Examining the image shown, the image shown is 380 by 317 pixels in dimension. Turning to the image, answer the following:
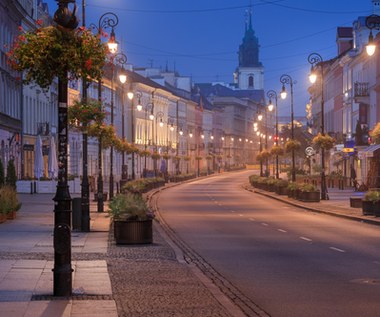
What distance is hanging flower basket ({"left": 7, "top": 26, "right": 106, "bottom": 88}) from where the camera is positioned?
13211mm

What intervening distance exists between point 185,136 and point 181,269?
15602cm

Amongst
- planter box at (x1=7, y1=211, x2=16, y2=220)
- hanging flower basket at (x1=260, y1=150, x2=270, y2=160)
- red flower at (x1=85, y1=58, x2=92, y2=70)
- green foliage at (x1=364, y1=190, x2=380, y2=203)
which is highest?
red flower at (x1=85, y1=58, x2=92, y2=70)

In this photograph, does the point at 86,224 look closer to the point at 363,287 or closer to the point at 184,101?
the point at 363,287

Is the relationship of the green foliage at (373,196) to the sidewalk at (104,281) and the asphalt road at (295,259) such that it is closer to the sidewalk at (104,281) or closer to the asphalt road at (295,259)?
the asphalt road at (295,259)

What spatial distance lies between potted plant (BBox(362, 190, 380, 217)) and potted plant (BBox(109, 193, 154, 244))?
46.1 feet

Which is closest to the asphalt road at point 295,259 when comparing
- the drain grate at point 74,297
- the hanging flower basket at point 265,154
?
the drain grate at point 74,297

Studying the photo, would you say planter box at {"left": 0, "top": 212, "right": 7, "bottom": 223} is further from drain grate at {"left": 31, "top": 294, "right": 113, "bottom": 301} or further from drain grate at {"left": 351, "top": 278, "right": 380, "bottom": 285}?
drain grate at {"left": 31, "top": 294, "right": 113, "bottom": 301}

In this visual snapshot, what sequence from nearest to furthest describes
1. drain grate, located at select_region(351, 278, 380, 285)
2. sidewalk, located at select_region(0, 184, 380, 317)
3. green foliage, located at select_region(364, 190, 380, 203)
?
sidewalk, located at select_region(0, 184, 380, 317), drain grate, located at select_region(351, 278, 380, 285), green foliage, located at select_region(364, 190, 380, 203)

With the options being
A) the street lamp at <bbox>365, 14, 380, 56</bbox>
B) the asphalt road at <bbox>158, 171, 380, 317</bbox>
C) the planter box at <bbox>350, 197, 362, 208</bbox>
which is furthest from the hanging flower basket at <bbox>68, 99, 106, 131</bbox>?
the planter box at <bbox>350, 197, 362, 208</bbox>

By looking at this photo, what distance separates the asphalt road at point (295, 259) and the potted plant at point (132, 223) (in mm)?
1264

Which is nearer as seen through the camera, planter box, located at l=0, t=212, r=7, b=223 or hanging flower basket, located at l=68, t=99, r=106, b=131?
planter box, located at l=0, t=212, r=7, b=223

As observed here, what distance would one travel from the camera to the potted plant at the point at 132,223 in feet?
74.4

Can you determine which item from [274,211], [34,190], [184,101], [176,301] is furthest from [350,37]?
[176,301]

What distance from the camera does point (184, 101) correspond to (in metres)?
172
